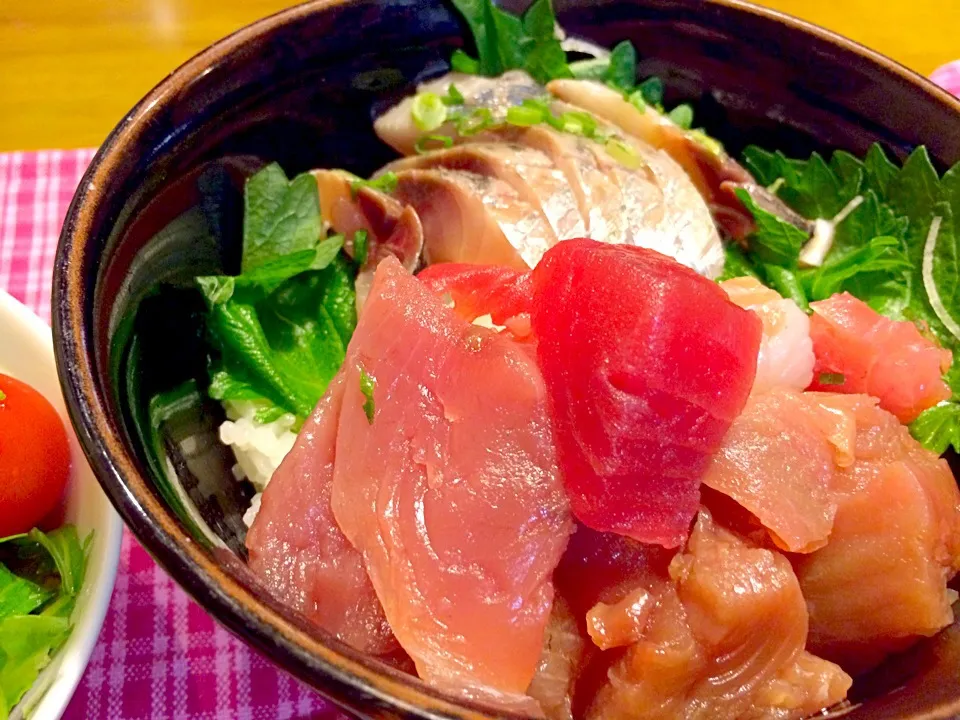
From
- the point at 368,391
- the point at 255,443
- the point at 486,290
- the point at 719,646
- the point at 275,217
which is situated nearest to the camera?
the point at 719,646

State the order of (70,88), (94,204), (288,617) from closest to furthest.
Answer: (288,617), (94,204), (70,88)

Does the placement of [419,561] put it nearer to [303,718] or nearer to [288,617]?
[288,617]

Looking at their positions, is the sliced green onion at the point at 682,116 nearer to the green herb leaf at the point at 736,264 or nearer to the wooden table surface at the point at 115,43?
the green herb leaf at the point at 736,264

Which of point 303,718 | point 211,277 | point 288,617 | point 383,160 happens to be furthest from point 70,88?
point 288,617

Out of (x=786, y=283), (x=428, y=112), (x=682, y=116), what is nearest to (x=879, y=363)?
(x=786, y=283)

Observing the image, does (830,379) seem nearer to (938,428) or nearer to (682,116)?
(938,428)

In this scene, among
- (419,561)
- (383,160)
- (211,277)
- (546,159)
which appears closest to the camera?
(419,561)

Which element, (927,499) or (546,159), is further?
(546,159)

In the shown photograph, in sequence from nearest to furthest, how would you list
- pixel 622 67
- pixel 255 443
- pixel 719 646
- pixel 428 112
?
pixel 719 646 → pixel 255 443 → pixel 428 112 → pixel 622 67
